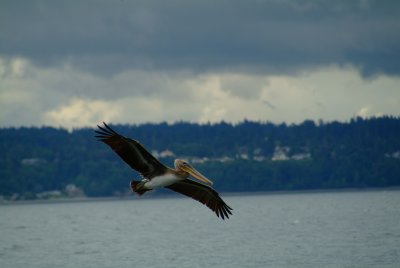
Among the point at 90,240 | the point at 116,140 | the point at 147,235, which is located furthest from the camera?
the point at 147,235

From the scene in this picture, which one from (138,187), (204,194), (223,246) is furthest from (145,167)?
(223,246)

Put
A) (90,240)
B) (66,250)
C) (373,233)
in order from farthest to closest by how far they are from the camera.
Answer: (90,240)
(373,233)
(66,250)

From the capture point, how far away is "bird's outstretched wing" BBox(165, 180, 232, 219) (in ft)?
91.5

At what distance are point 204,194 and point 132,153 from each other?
334 centimetres

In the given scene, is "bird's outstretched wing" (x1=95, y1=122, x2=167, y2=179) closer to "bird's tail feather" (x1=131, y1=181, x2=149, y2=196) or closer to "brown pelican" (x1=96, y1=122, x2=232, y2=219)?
"brown pelican" (x1=96, y1=122, x2=232, y2=219)

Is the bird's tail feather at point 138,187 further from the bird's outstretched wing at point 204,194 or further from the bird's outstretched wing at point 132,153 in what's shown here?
the bird's outstretched wing at point 204,194

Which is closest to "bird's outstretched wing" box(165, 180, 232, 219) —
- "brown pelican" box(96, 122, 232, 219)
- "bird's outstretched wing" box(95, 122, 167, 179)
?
"brown pelican" box(96, 122, 232, 219)

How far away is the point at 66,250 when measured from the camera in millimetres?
72188

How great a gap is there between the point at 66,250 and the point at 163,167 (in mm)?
47444

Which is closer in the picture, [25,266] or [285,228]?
[25,266]

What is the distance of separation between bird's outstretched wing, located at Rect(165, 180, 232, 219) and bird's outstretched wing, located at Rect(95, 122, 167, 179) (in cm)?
182

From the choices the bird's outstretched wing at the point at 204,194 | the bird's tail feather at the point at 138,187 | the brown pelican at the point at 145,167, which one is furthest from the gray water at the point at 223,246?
the bird's tail feather at the point at 138,187

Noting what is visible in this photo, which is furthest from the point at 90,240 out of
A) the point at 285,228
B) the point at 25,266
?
the point at 25,266

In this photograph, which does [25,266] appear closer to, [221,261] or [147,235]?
[221,261]
